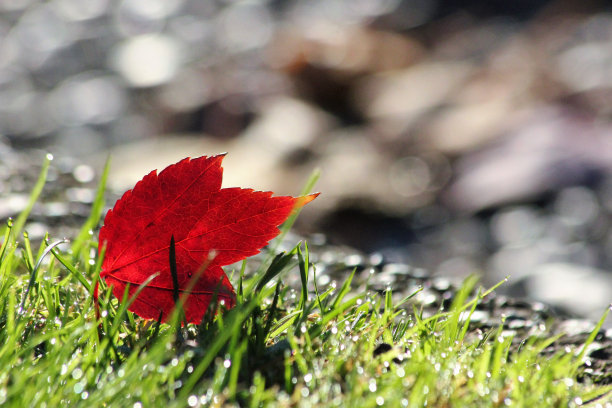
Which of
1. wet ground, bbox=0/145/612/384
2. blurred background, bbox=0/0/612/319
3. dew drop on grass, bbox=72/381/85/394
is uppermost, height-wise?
dew drop on grass, bbox=72/381/85/394

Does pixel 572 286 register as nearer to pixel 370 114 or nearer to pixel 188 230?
pixel 370 114

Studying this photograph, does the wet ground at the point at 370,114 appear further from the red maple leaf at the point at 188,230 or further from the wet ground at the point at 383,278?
the red maple leaf at the point at 188,230

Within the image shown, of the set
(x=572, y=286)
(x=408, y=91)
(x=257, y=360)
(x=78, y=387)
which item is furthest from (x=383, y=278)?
(x=408, y=91)

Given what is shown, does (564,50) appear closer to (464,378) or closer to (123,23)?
(123,23)

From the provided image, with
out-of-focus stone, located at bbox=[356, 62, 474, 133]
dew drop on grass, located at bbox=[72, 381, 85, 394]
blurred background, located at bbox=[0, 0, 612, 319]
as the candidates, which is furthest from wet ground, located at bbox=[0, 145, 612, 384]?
out-of-focus stone, located at bbox=[356, 62, 474, 133]

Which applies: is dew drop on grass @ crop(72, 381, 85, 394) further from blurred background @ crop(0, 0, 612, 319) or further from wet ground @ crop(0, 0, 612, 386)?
blurred background @ crop(0, 0, 612, 319)

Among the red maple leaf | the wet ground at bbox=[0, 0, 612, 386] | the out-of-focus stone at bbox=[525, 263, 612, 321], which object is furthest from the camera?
the wet ground at bbox=[0, 0, 612, 386]

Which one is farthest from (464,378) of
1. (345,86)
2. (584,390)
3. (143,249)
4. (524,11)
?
(524,11)
